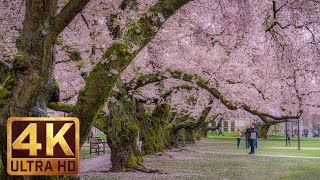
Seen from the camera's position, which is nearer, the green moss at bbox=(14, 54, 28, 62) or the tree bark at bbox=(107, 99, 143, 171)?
the green moss at bbox=(14, 54, 28, 62)

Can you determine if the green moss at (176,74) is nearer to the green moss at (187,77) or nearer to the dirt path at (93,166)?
the green moss at (187,77)

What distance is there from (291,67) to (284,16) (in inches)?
52.2

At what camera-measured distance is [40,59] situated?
8.75m

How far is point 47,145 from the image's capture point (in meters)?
6.72

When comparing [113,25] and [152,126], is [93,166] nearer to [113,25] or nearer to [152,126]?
[152,126]

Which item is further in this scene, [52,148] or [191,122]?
[191,122]

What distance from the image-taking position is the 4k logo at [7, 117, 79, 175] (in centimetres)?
680

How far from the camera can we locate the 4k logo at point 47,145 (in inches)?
268

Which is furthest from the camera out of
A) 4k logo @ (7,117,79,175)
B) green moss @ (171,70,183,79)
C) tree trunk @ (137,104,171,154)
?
tree trunk @ (137,104,171,154)

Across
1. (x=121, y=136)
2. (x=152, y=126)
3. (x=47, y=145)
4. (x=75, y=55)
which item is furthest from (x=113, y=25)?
(x=152, y=126)

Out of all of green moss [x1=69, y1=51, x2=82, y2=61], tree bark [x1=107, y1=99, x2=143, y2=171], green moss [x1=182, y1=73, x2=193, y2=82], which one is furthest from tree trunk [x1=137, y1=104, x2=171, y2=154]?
green moss [x1=182, y1=73, x2=193, y2=82]

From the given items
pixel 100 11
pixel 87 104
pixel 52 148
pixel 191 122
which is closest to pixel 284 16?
pixel 100 11

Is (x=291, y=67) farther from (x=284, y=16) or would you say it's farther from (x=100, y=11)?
(x=100, y=11)

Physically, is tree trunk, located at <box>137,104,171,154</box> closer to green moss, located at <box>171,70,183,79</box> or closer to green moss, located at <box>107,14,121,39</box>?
green moss, located at <box>171,70,183,79</box>
